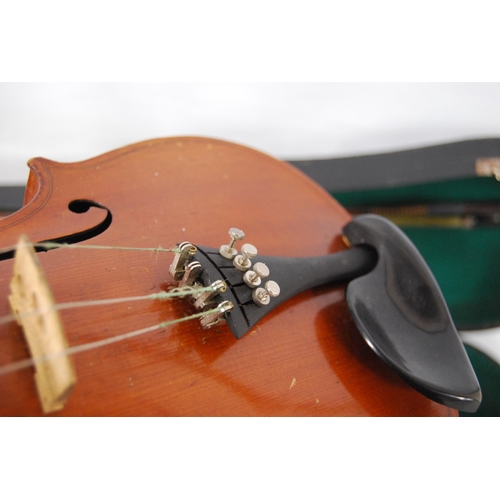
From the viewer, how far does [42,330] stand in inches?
19.5

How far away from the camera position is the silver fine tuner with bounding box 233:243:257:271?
2.33 ft

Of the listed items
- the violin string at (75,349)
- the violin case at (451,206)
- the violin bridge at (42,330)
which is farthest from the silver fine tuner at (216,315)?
the violin case at (451,206)

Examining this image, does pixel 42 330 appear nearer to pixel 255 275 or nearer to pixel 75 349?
pixel 75 349

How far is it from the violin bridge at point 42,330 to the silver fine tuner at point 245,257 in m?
0.29

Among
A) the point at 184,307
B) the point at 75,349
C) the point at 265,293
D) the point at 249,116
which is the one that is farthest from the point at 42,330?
the point at 249,116

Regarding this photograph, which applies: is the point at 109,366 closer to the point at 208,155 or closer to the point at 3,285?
the point at 3,285

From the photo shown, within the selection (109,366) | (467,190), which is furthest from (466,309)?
(109,366)

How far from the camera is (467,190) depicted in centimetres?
129

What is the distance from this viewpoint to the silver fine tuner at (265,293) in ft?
2.32

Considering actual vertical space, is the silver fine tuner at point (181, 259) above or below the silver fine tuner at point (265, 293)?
above

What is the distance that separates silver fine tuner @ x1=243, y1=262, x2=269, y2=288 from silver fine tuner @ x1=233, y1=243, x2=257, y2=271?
1 centimetres

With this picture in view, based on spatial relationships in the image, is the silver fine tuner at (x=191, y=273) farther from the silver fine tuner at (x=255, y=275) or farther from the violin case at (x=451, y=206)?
the violin case at (x=451, y=206)

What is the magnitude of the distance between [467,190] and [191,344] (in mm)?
991

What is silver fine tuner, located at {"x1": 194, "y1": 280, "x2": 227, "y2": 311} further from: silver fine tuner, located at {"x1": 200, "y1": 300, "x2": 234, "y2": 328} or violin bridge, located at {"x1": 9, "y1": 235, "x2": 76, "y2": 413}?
violin bridge, located at {"x1": 9, "y1": 235, "x2": 76, "y2": 413}
